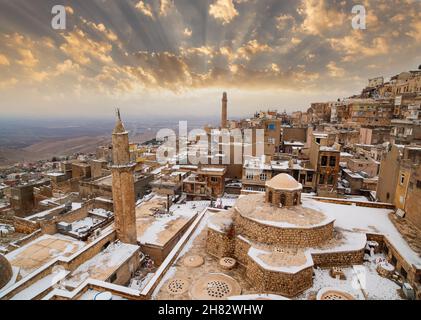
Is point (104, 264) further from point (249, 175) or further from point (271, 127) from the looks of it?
point (271, 127)

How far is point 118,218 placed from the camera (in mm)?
15750

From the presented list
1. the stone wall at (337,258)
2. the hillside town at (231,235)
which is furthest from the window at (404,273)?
the stone wall at (337,258)

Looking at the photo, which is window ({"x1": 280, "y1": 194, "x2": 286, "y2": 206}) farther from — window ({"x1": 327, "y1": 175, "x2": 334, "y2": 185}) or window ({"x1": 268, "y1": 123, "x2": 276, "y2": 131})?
window ({"x1": 268, "y1": 123, "x2": 276, "y2": 131})

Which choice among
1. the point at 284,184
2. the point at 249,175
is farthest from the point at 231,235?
the point at 249,175

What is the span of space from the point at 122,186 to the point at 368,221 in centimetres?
1645

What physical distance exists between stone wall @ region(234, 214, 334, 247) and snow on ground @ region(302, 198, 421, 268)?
63.9 inches

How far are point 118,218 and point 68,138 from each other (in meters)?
103

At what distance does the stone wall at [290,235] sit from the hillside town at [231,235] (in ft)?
0.18

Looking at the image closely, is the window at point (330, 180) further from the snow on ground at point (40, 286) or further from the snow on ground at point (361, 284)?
the snow on ground at point (40, 286)

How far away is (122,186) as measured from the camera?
50.5ft

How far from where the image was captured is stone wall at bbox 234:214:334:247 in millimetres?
11234
